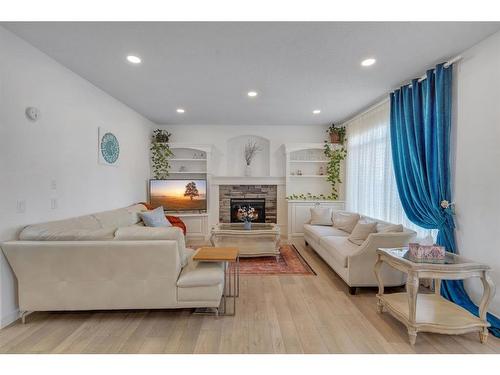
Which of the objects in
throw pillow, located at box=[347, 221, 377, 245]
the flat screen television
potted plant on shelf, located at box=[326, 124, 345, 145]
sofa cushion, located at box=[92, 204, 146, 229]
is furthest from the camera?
potted plant on shelf, located at box=[326, 124, 345, 145]

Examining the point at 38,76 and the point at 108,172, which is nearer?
the point at 38,76

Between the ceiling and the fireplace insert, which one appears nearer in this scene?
the ceiling

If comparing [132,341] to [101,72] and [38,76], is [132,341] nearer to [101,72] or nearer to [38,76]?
[38,76]

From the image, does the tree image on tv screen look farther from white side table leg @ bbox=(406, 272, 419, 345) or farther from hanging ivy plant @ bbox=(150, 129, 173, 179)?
white side table leg @ bbox=(406, 272, 419, 345)

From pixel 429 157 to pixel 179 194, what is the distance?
461cm

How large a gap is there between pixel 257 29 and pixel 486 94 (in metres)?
2.30

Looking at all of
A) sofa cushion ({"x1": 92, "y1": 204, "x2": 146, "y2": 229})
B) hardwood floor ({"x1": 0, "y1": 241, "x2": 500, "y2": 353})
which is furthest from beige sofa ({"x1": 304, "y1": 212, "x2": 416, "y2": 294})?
sofa cushion ({"x1": 92, "y1": 204, "x2": 146, "y2": 229})

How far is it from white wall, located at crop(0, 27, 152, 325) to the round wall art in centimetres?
12

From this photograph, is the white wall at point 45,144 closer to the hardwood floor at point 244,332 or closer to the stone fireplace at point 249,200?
the hardwood floor at point 244,332

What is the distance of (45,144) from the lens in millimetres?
2875

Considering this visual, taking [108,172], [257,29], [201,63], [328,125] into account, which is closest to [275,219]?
[328,125]

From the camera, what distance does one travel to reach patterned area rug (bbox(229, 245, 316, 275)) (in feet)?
12.9

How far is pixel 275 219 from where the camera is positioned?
639 centimetres

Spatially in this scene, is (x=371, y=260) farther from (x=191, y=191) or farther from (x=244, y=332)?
(x=191, y=191)
